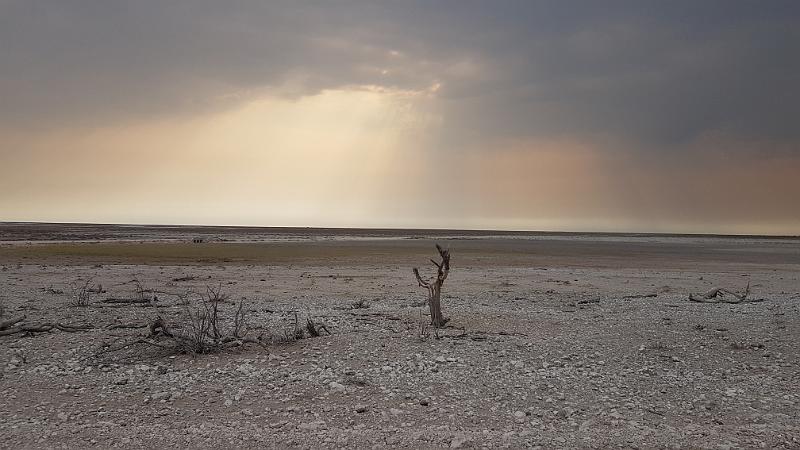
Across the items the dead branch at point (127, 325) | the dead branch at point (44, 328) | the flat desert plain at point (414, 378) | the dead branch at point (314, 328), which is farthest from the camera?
the dead branch at point (127, 325)

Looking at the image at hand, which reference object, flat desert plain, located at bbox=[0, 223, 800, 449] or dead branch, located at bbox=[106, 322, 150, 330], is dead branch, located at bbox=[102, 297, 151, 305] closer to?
flat desert plain, located at bbox=[0, 223, 800, 449]

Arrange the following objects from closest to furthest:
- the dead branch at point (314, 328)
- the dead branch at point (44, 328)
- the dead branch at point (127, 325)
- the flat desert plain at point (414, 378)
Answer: the flat desert plain at point (414, 378) < the dead branch at point (314, 328) < the dead branch at point (44, 328) < the dead branch at point (127, 325)

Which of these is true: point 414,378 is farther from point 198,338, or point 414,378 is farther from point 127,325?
point 127,325

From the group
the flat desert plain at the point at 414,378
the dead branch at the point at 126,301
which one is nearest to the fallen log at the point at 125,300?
the dead branch at the point at 126,301

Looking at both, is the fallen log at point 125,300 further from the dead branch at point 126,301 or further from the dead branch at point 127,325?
the dead branch at point 127,325

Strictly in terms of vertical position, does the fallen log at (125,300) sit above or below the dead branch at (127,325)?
above

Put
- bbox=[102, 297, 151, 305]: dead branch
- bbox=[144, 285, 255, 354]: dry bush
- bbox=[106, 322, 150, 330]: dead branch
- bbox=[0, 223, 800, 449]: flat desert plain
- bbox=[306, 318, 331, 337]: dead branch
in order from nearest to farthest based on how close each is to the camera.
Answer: bbox=[0, 223, 800, 449]: flat desert plain
bbox=[144, 285, 255, 354]: dry bush
bbox=[306, 318, 331, 337]: dead branch
bbox=[106, 322, 150, 330]: dead branch
bbox=[102, 297, 151, 305]: dead branch

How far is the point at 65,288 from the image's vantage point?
778 inches

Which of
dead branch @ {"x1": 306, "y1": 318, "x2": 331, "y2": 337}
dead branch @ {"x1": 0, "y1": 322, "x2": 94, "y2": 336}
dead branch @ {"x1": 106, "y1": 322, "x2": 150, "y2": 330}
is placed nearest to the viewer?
dead branch @ {"x1": 306, "y1": 318, "x2": 331, "y2": 337}

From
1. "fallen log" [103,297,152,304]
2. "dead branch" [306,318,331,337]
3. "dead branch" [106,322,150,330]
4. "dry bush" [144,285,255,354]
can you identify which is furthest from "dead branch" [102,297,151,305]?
"dead branch" [306,318,331,337]

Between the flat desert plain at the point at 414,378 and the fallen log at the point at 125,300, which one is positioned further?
the fallen log at the point at 125,300

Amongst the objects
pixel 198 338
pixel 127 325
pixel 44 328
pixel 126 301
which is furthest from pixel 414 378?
pixel 126 301

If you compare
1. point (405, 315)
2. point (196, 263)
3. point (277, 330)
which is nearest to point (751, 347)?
point (405, 315)

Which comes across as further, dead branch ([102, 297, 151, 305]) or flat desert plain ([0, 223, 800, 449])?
dead branch ([102, 297, 151, 305])
